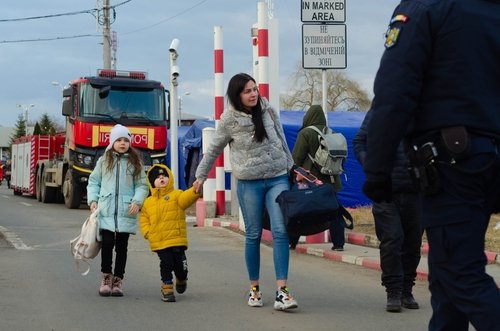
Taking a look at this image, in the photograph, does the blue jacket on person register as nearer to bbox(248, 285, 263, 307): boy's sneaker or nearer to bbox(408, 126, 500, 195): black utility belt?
bbox(248, 285, 263, 307): boy's sneaker

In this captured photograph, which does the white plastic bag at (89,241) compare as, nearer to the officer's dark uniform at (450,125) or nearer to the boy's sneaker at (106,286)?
the boy's sneaker at (106,286)

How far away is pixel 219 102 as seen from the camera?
16.1 meters

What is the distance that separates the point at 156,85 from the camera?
2094 cm

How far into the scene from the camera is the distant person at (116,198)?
765 centimetres

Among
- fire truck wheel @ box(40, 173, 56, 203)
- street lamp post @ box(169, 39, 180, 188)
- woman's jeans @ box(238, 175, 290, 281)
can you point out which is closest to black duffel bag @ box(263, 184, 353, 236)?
woman's jeans @ box(238, 175, 290, 281)

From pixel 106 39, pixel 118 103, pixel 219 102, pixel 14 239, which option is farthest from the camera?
pixel 106 39

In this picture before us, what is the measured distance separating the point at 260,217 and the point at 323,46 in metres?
5.40

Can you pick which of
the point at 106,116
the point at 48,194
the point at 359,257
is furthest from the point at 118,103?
the point at 359,257

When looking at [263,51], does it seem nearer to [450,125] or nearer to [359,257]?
[359,257]

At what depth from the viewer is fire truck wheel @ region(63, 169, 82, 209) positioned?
21375 millimetres

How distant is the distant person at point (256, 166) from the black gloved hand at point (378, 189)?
3.34m

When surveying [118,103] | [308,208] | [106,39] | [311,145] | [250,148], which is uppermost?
[106,39]

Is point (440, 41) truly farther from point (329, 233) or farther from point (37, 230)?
point (37, 230)

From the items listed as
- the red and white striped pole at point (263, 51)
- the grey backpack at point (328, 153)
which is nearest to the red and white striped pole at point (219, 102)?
the red and white striped pole at point (263, 51)
